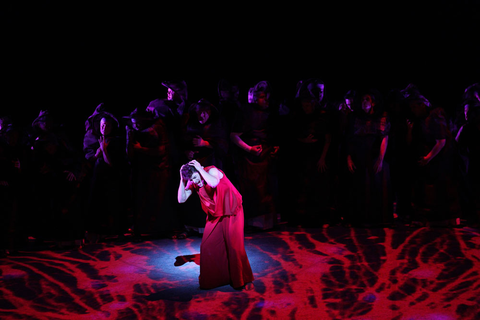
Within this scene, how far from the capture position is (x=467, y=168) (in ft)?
22.4

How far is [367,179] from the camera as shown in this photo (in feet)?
21.8

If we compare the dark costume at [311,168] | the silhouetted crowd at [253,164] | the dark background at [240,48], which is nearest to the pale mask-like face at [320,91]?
the silhouetted crowd at [253,164]

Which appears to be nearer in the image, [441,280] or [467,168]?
[441,280]

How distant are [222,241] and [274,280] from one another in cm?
69

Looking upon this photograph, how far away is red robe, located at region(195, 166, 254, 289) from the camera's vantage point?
13.8 ft

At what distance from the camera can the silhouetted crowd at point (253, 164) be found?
19.4 feet

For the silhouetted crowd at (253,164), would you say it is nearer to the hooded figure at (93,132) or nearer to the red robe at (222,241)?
the hooded figure at (93,132)

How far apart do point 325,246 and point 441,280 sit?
5.34 feet

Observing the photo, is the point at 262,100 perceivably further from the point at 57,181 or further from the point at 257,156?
the point at 57,181

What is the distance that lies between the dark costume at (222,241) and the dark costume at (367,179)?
296cm

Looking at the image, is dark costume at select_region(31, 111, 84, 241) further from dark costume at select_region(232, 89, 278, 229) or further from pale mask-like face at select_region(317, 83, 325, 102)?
pale mask-like face at select_region(317, 83, 325, 102)

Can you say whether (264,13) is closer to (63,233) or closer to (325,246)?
(325,246)

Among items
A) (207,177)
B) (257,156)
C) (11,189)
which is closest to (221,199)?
(207,177)

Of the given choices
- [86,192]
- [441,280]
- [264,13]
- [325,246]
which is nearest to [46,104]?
[86,192]
